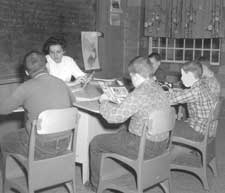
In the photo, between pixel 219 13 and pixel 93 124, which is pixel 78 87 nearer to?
pixel 93 124

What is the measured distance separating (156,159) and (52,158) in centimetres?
71

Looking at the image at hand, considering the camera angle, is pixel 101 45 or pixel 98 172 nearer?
pixel 98 172

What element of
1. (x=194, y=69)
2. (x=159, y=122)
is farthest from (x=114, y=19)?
(x=159, y=122)

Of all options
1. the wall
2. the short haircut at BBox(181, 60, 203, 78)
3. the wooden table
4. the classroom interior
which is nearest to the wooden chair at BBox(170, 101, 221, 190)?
the classroom interior

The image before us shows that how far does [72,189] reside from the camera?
3189 millimetres

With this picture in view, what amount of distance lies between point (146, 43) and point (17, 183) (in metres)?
4.58

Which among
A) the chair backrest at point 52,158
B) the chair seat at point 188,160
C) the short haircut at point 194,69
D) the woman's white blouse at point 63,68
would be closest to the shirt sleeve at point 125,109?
the chair backrest at point 52,158

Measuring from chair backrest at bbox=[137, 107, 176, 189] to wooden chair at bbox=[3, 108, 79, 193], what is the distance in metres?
0.49

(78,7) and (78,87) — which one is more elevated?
(78,7)

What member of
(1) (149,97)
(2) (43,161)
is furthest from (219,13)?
(2) (43,161)

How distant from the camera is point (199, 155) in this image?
148 inches

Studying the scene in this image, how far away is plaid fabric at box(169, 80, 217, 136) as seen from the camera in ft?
11.6

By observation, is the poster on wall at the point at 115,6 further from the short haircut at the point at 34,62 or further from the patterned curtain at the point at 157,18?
the short haircut at the point at 34,62

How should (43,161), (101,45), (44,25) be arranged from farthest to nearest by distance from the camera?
(101,45) → (44,25) → (43,161)
